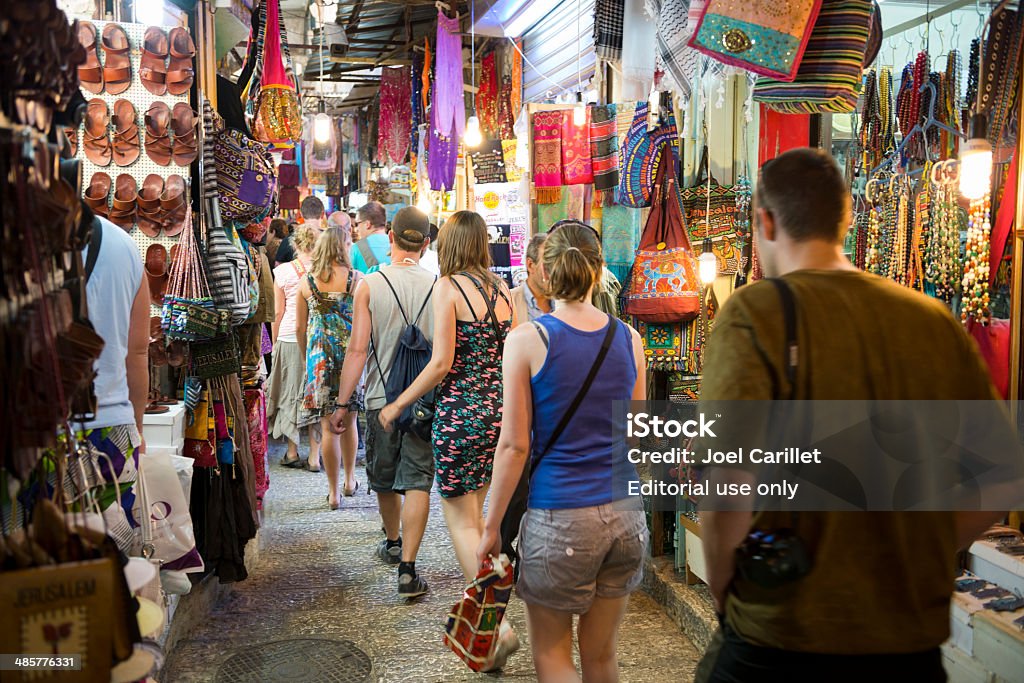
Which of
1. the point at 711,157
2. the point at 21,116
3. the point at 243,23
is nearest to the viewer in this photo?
the point at 21,116

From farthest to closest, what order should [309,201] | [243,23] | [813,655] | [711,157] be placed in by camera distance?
[309,201] < [243,23] < [711,157] < [813,655]

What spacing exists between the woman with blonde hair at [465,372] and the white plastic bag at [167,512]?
1.30m

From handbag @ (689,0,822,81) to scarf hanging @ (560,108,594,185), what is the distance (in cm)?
249

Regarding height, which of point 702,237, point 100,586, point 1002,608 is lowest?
point 1002,608

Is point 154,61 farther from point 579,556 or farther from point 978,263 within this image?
point 978,263

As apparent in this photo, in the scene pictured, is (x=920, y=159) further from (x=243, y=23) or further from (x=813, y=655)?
(x=243, y=23)

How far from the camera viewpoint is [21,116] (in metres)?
1.41

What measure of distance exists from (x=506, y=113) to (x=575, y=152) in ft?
11.4

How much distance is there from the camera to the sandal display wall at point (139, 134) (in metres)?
4.14

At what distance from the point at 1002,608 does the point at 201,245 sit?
3.83 m

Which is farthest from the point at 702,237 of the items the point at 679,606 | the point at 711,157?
the point at 679,606

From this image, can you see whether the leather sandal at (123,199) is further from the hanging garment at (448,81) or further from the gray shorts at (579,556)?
the hanging garment at (448,81)

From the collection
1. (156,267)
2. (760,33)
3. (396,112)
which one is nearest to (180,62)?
(156,267)

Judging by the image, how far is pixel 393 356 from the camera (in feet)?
15.6
